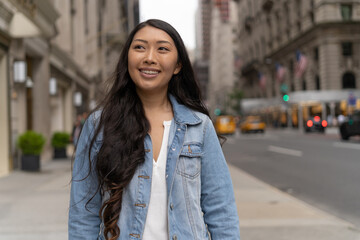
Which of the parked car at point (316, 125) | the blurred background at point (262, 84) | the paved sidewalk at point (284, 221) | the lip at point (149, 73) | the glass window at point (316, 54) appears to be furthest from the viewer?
the glass window at point (316, 54)

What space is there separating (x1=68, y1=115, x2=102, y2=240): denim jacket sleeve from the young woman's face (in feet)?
1.12

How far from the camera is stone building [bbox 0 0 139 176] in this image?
37.6 feet

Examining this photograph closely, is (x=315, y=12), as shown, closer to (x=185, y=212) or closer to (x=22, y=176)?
(x=22, y=176)

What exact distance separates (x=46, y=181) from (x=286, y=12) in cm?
4783

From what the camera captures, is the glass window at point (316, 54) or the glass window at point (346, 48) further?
the glass window at point (316, 54)

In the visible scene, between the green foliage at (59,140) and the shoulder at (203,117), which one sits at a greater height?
the shoulder at (203,117)

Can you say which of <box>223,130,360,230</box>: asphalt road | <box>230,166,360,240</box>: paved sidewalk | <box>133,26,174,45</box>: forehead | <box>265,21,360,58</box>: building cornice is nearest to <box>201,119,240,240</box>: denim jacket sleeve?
<box>133,26,174,45</box>: forehead

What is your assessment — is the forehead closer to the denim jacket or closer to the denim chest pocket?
the denim jacket

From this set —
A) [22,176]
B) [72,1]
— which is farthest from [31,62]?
[72,1]

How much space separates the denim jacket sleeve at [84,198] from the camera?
1.94 metres

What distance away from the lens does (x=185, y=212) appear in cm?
190

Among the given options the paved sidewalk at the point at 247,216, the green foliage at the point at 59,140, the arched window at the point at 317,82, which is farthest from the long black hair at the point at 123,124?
the arched window at the point at 317,82

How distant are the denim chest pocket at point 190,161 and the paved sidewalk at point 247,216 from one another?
7.66 ft

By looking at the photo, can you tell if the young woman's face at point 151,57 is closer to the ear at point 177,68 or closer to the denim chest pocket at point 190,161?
the ear at point 177,68
